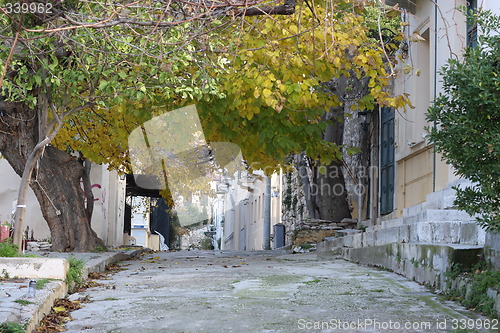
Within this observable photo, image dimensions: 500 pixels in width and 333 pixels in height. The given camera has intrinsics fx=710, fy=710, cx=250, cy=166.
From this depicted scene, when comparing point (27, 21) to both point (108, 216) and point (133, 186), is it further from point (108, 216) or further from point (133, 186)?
point (133, 186)

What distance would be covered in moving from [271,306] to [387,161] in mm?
12823

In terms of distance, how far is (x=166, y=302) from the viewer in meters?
7.04

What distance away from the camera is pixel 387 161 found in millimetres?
18922

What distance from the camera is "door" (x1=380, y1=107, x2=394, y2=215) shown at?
18397 mm

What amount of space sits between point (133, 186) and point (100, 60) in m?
22.2

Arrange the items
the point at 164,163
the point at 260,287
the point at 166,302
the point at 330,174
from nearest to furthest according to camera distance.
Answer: the point at 166,302 < the point at 260,287 < the point at 330,174 < the point at 164,163

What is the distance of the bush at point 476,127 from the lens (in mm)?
5824

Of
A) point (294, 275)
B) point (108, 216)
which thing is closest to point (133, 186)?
point (108, 216)

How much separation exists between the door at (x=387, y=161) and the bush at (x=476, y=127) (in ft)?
39.7

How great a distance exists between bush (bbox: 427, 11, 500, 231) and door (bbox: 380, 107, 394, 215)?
1211 cm

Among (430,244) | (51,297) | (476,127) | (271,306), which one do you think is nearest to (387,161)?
(430,244)

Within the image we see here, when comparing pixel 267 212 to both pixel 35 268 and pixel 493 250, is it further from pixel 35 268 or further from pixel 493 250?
pixel 493 250

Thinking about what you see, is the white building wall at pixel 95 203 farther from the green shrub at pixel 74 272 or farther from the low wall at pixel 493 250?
the low wall at pixel 493 250

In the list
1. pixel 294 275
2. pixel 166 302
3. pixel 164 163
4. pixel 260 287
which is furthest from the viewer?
pixel 164 163
